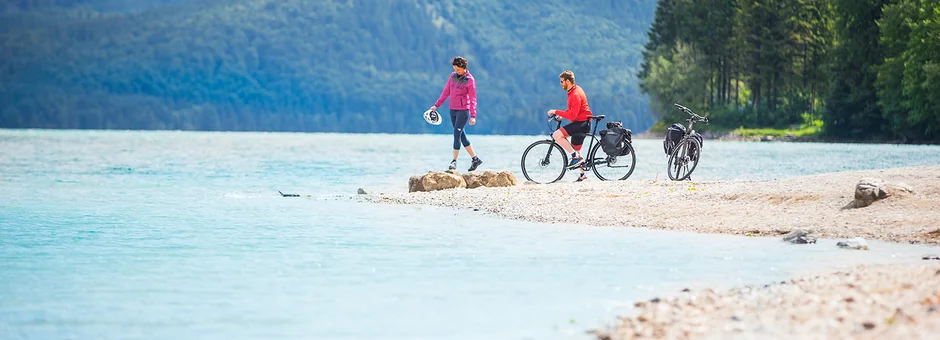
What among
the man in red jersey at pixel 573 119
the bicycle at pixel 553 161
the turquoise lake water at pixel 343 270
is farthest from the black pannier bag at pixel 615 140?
the turquoise lake water at pixel 343 270

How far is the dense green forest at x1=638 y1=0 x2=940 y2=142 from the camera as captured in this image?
2662 inches

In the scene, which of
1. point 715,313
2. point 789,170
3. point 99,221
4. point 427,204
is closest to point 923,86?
point 789,170

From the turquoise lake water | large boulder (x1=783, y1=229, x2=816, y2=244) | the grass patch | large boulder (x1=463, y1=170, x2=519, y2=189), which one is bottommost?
the grass patch

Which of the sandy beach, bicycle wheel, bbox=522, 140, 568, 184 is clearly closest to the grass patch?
bicycle wheel, bbox=522, 140, 568, 184

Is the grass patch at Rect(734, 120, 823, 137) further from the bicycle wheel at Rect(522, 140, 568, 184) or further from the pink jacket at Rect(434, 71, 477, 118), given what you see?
the bicycle wheel at Rect(522, 140, 568, 184)

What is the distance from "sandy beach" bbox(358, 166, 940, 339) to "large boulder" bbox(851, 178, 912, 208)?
0.34 ft

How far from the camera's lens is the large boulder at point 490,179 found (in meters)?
21.6

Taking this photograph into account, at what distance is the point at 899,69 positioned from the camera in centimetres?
6931

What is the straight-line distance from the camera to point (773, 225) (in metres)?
14.4

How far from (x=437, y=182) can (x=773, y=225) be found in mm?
8472

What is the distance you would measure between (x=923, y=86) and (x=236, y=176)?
44.5 meters

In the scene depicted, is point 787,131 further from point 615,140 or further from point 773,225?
point 773,225

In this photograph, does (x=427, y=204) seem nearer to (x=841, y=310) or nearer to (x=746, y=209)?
(x=746, y=209)

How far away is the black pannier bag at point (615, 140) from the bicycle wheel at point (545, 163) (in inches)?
31.2
